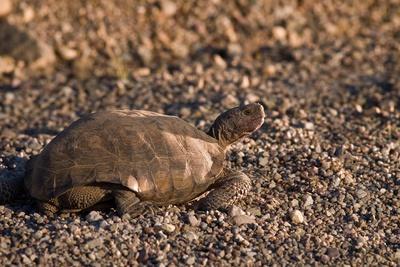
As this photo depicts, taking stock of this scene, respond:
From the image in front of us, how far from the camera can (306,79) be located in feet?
33.2

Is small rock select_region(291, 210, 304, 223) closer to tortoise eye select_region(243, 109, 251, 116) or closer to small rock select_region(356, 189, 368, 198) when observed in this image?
small rock select_region(356, 189, 368, 198)

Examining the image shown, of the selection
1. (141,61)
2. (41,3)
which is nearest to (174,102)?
(141,61)

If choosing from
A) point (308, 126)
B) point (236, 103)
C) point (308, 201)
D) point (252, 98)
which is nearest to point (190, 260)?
point (308, 201)

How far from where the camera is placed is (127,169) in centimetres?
564

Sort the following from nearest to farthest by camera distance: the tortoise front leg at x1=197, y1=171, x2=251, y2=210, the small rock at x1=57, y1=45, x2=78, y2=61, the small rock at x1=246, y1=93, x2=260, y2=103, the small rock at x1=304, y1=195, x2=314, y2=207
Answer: the tortoise front leg at x1=197, y1=171, x2=251, y2=210
the small rock at x1=304, y1=195, x2=314, y2=207
the small rock at x1=246, y1=93, x2=260, y2=103
the small rock at x1=57, y1=45, x2=78, y2=61

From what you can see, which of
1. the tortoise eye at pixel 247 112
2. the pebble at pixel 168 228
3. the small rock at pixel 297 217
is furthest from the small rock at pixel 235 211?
the tortoise eye at pixel 247 112

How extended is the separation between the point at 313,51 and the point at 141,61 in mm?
2465

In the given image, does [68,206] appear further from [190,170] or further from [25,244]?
[190,170]

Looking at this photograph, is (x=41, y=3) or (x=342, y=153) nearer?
(x=342, y=153)

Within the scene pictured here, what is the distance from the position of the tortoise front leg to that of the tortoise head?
368mm

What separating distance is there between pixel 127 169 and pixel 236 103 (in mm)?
3501

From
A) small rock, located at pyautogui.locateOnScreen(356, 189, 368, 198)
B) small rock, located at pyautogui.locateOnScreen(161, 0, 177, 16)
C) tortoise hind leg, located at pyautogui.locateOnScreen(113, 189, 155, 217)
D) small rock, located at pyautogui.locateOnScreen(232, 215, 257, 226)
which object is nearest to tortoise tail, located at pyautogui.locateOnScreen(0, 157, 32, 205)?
tortoise hind leg, located at pyautogui.locateOnScreen(113, 189, 155, 217)

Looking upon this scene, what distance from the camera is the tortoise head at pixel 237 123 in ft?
21.0

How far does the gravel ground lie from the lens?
→ 5512 mm
